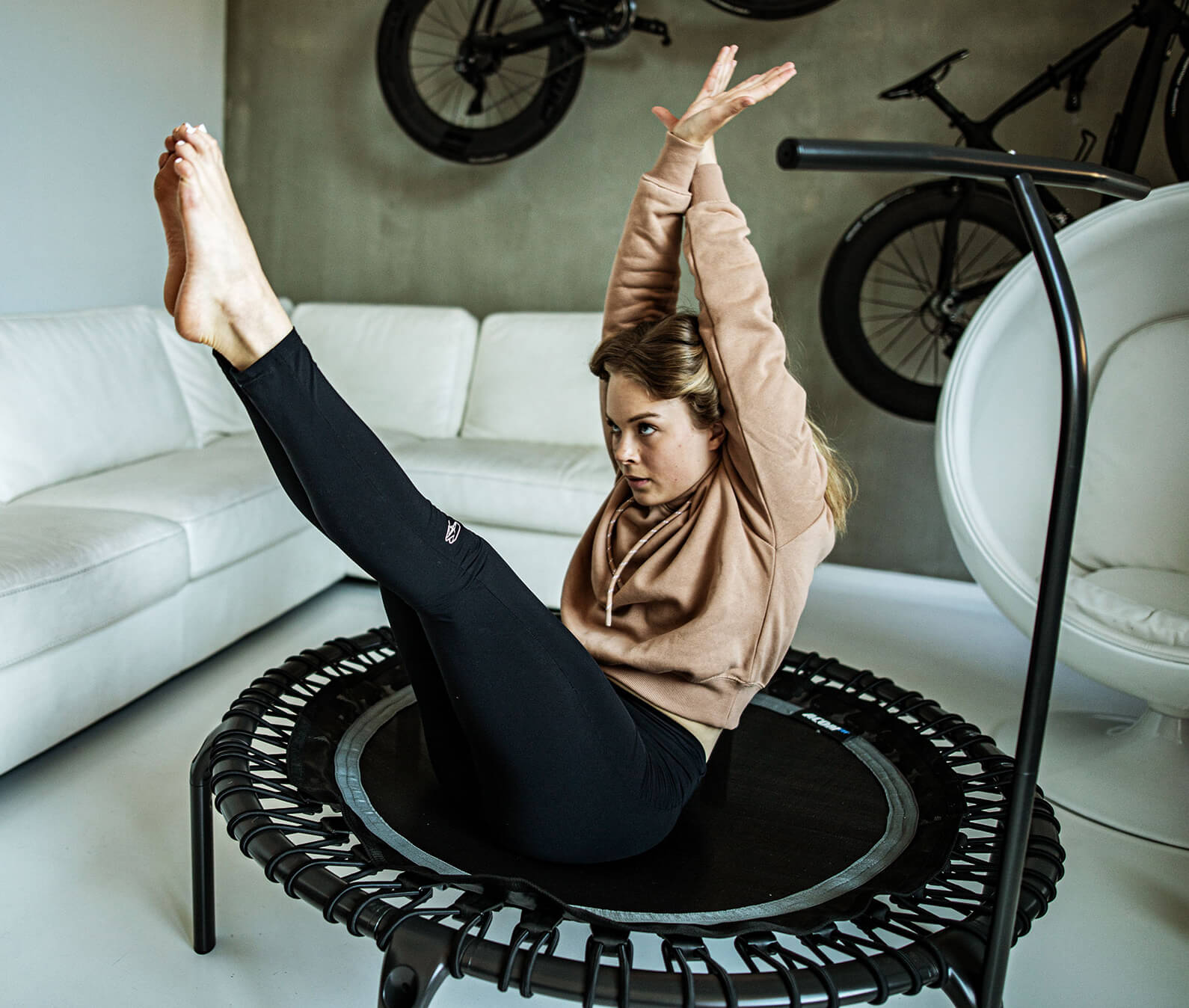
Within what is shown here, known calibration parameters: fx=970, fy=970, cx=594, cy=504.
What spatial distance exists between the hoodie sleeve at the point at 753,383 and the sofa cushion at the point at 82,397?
1.81m

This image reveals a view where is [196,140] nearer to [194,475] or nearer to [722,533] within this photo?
[722,533]

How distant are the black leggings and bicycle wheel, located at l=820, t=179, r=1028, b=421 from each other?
7.42 ft

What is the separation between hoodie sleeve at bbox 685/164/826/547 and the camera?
1143 mm

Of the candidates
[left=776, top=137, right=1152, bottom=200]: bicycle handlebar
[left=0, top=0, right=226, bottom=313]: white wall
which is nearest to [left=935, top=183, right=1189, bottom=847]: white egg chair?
[left=776, top=137, right=1152, bottom=200]: bicycle handlebar

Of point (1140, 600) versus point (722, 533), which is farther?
point (1140, 600)

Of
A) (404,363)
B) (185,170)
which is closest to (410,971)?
(185,170)

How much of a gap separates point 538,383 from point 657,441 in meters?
2.06

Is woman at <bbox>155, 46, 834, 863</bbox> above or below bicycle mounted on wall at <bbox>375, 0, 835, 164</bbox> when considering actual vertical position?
below

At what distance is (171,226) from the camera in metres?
1.10

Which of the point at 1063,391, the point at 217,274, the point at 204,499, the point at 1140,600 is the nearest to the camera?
→ the point at 1063,391

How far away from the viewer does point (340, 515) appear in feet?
3.03

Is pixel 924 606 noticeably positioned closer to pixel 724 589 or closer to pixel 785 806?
pixel 785 806

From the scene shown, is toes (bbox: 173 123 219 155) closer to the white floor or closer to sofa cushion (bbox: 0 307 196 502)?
the white floor

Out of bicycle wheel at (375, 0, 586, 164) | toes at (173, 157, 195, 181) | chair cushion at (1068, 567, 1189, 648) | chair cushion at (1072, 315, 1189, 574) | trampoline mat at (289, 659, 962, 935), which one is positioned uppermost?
bicycle wheel at (375, 0, 586, 164)
